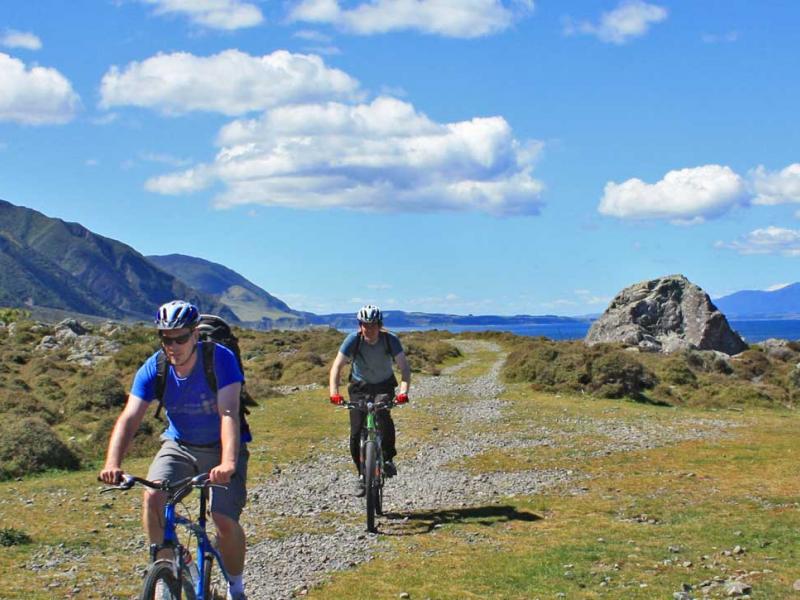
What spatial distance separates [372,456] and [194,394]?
5758 mm

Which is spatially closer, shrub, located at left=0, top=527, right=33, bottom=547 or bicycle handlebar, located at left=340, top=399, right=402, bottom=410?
shrub, located at left=0, top=527, right=33, bottom=547

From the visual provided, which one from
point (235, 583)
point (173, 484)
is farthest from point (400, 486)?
point (173, 484)

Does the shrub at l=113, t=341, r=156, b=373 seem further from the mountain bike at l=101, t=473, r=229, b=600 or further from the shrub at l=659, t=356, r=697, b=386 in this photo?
the mountain bike at l=101, t=473, r=229, b=600

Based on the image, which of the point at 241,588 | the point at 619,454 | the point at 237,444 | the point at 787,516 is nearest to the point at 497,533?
the point at 787,516

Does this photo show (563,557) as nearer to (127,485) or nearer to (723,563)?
(723,563)

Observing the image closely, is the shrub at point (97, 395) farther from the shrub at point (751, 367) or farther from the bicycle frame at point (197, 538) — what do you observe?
the shrub at point (751, 367)

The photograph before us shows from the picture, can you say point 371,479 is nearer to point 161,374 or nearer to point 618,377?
point 161,374

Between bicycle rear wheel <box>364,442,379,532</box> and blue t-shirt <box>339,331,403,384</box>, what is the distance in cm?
99

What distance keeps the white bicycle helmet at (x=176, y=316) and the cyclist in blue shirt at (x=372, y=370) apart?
227 inches

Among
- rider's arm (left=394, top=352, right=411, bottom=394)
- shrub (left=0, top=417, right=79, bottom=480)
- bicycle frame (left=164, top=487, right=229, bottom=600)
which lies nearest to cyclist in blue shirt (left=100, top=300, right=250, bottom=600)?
bicycle frame (left=164, top=487, right=229, bottom=600)

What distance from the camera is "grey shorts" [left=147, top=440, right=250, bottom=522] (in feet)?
22.3

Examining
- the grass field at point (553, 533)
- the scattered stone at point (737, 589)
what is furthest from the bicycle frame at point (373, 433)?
the scattered stone at point (737, 589)

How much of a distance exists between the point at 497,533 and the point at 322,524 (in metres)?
2.56

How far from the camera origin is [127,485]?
20.3 ft
